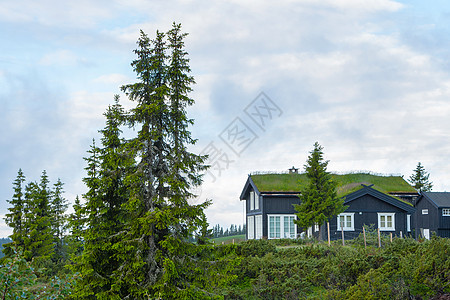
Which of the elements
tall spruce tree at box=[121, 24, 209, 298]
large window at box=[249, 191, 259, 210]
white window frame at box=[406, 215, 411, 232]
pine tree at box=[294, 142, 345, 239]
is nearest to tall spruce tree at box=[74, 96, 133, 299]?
tall spruce tree at box=[121, 24, 209, 298]

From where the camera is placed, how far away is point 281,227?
3888 cm

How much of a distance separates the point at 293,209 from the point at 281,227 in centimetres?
200

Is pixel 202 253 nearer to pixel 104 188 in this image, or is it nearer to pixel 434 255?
pixel 104 188

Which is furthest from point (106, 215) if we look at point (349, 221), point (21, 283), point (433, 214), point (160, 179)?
point (433, 214)

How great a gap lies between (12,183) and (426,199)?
1628 inches

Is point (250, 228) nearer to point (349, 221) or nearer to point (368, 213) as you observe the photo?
point (349, 221)

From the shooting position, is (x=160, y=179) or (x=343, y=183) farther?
(x=343, y=183)

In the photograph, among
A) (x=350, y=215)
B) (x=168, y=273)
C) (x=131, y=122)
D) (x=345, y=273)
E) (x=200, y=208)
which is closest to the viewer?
(x=168, y=273)

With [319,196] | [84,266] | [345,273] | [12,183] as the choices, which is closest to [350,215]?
[319,196]

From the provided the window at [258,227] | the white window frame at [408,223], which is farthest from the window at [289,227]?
the white window frame at [408,223]

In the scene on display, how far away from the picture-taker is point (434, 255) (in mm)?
15523

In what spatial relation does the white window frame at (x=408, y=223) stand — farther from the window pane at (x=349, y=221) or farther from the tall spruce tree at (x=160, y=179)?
the tall spruce tree at (x=160, y=179)

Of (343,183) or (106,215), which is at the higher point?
(343,183)

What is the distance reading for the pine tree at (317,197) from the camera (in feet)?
106
